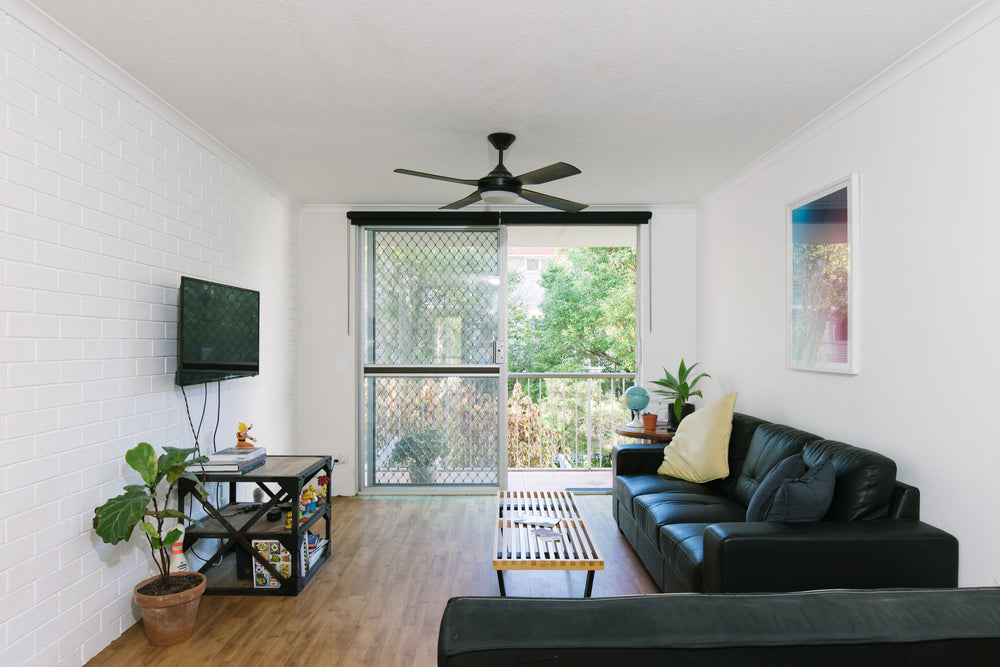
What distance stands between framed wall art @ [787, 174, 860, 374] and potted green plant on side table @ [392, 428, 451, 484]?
2.96 metres

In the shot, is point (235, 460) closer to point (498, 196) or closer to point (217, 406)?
point (217, 406)

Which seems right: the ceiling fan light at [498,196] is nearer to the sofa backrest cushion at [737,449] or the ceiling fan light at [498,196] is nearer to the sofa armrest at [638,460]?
the sofa armrest at [638,460]

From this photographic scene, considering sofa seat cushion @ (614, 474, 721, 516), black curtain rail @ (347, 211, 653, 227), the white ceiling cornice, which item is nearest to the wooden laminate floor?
sofa seat cushion @ (614, 474, 721, 516)

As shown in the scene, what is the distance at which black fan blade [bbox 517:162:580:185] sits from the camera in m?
3.11

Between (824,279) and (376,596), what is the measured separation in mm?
2842

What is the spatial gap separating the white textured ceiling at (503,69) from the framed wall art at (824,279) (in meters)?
0.48

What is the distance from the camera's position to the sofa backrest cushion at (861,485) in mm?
2455

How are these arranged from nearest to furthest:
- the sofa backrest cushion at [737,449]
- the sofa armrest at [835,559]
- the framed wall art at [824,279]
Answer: the sofa armrest at [835,559] → the framed wall art at [824,279] → the sofa backrest cushion at [737,449]

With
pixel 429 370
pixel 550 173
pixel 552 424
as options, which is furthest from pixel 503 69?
pixel 552 424

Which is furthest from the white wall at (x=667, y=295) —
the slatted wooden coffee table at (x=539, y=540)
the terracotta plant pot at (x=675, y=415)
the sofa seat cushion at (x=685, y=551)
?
the sofa seat cushion at (x=685, y=551)

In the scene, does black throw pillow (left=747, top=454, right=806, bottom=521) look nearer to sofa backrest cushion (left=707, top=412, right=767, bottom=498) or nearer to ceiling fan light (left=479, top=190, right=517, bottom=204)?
sofa backrest cushion (left=707, top=412, right=767, bottom=498)

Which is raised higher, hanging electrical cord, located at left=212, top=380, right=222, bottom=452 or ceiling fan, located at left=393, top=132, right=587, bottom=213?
ceiling fan, located at left=393, top=132, right=587, bottom=213

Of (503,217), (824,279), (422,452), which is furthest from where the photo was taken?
(422,452)

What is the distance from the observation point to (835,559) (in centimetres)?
224
